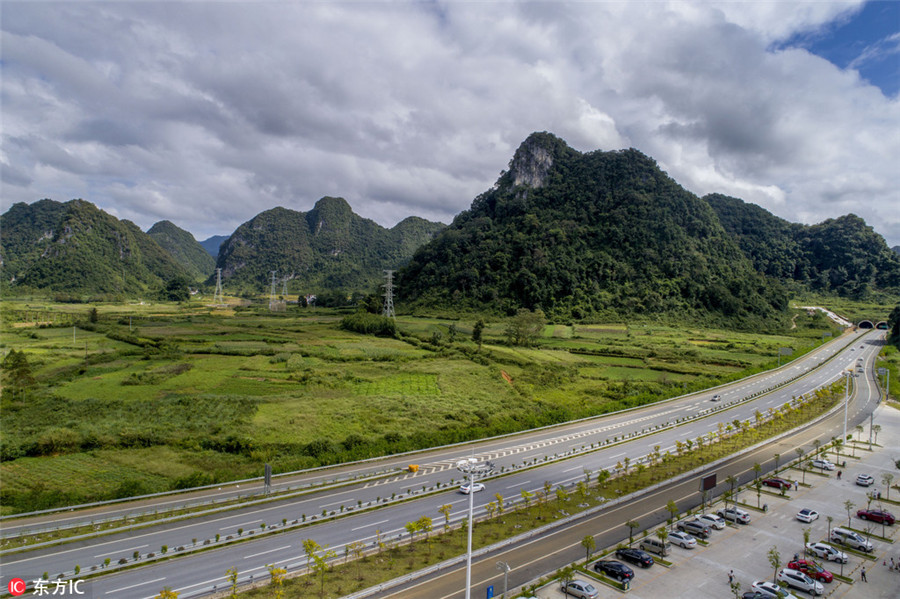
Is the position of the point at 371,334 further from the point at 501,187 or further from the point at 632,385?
the point at 501,187

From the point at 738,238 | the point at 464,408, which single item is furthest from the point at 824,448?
the point at 738,238

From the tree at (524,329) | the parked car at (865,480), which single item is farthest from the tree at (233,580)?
the tree at (524,329)

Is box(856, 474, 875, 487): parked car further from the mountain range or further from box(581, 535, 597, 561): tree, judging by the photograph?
the mountain range

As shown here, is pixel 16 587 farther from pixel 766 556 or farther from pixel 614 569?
pixel 766 556

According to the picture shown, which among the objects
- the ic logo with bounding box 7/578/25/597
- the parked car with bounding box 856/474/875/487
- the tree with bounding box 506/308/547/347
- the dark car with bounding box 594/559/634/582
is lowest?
the parked car with bounding box 856/474/875/487

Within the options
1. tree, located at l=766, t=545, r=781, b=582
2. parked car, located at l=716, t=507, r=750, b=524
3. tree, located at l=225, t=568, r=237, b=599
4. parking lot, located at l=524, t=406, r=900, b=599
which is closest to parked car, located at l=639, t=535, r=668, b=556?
parking lot, located at l=524, t=406, r=900, b=599

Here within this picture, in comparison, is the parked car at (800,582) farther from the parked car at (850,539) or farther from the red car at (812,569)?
the parked car at (850,539)

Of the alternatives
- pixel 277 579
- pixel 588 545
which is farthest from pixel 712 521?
pixel 277 579
